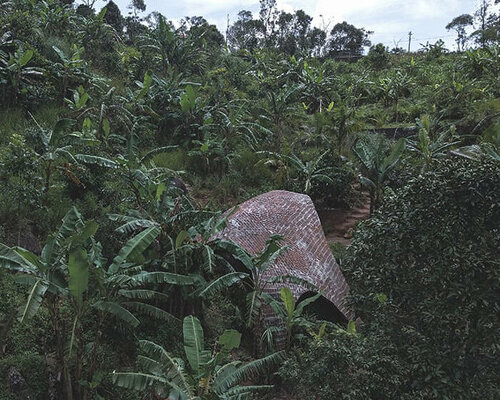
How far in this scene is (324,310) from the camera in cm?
761

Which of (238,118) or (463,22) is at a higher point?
(463,22)

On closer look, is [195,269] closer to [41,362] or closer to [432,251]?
[41,362]

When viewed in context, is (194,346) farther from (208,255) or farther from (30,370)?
(30,370)

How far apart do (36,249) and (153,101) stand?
819cm

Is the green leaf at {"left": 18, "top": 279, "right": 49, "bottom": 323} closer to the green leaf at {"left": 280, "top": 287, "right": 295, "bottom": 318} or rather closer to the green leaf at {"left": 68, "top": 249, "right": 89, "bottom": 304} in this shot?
the green leaf at {"left": 68, "top": 249, "right": 89, "bottom": 304}

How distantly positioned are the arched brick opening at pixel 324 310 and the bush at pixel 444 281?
2.69m

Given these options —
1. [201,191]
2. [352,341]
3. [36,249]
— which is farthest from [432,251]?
[201,191]

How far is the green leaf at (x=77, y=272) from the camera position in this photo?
4.42m

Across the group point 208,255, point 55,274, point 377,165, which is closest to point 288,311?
point 208,255

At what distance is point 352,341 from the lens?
4.70m

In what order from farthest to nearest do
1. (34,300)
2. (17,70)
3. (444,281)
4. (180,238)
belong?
1. (17,70)
2. (180,238)
3. (34,300)
4. (444,281)

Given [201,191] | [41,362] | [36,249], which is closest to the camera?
[41,362]

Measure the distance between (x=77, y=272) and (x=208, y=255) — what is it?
2298 millimetres

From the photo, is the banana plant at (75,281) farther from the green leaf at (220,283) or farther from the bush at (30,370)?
the green leaf at (220,283)
